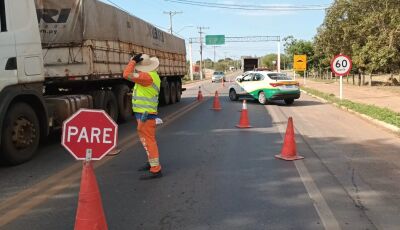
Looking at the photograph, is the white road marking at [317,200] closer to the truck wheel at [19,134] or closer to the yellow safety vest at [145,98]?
the yellow safety vest at [145,98]

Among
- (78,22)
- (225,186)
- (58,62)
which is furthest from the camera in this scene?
(78,22)

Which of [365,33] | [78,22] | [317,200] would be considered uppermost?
[365,33]

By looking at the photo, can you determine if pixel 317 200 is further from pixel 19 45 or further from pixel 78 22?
pixel 78 22

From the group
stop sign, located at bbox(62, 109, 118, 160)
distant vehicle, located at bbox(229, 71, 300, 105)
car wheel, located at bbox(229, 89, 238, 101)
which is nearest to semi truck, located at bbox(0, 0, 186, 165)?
stop sign, located at bbox(62, 109, 118, 160)

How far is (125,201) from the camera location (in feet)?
19.5

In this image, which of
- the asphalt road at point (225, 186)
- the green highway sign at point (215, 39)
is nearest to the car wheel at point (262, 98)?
the asphalt road at point (225, 186)

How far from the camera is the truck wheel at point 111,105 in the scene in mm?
13164

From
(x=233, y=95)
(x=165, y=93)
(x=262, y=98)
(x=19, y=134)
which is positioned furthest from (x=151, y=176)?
(x=233, y=95)

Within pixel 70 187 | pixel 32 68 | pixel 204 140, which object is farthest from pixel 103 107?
pixel 70 187

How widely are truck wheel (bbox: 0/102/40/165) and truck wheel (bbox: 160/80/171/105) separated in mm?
12292

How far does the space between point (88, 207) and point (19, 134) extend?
4436mm

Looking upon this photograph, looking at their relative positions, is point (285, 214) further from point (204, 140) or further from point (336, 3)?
point (336, 3)

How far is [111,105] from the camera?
1355cm

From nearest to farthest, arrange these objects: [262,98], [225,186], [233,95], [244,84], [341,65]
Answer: [225,186]
[341,65]
[262,98]
[244,84]
[233,95]
